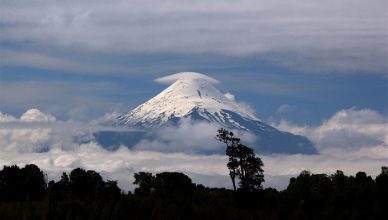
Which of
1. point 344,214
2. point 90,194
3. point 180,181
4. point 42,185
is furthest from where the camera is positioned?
point 180,181

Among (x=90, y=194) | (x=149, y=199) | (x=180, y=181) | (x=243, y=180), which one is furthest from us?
(x=180, y=181)

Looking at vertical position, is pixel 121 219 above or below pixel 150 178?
below

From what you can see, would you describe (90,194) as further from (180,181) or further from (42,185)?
(180,181)

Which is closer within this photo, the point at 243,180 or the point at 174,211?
the point at 174,211

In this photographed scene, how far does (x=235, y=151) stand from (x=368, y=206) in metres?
67.6

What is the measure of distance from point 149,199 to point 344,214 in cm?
435

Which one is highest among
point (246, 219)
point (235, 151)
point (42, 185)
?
point (235, 151)

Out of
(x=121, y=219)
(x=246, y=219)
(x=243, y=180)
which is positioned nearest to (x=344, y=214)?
(x=246, y=219)

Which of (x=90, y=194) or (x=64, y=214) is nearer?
(x=64, y=214)

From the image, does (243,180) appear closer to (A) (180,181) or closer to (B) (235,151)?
(B) (235,151)

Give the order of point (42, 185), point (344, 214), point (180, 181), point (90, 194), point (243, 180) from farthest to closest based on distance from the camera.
Result: point (180, 181)
point (243, 180)
point (42, 185)
point (90, 194)
point (344, 214)

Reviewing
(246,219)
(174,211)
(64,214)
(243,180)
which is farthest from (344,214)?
(243,180)

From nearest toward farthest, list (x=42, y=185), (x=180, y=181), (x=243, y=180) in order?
(x=42, y=185)
(x=243, y=180)
(x=180, y=181)

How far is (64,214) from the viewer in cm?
1363
